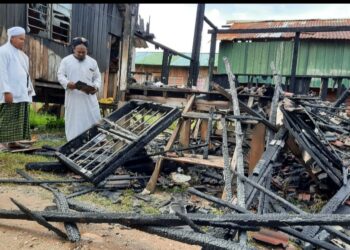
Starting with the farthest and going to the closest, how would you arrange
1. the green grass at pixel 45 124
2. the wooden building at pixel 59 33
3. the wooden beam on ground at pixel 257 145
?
the green grass at pixel 45 124 → the wooden building at pixel 59 33 → the wooden beam on ground at pixel 257 145

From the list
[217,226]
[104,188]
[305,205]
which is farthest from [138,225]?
[305,205]

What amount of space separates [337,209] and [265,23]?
41.3 feet

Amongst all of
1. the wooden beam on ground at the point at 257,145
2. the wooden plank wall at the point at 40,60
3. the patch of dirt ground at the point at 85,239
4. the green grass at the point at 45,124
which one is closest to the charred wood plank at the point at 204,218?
the patch of dirt ground at the point at 85,239

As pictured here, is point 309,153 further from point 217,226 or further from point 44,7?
point 44,7

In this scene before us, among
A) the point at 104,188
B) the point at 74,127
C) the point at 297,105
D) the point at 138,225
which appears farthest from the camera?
the point at 74,127

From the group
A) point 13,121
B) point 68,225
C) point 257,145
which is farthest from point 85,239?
point 13,121

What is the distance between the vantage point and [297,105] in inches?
196

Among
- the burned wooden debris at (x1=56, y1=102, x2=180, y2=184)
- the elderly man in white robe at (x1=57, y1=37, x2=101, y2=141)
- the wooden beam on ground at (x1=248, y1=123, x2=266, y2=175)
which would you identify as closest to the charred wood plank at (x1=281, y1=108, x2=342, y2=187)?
the wooden beam on ground at (x1=248, y1=123, x2=266, y2=175)

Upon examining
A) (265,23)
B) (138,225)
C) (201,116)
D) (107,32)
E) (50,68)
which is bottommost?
(138,225)

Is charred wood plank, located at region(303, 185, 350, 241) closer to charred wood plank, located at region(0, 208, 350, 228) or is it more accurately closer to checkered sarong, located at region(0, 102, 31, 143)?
charred wood plank, located at region(0, 208, 350, 228)

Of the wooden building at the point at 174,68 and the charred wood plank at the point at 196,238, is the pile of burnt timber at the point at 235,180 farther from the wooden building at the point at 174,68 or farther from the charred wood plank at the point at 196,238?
the wooden building at the point at 174,68

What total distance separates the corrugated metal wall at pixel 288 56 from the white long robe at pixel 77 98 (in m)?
6.77

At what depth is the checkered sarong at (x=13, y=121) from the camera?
5.32 meters

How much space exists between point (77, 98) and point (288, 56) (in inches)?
328
